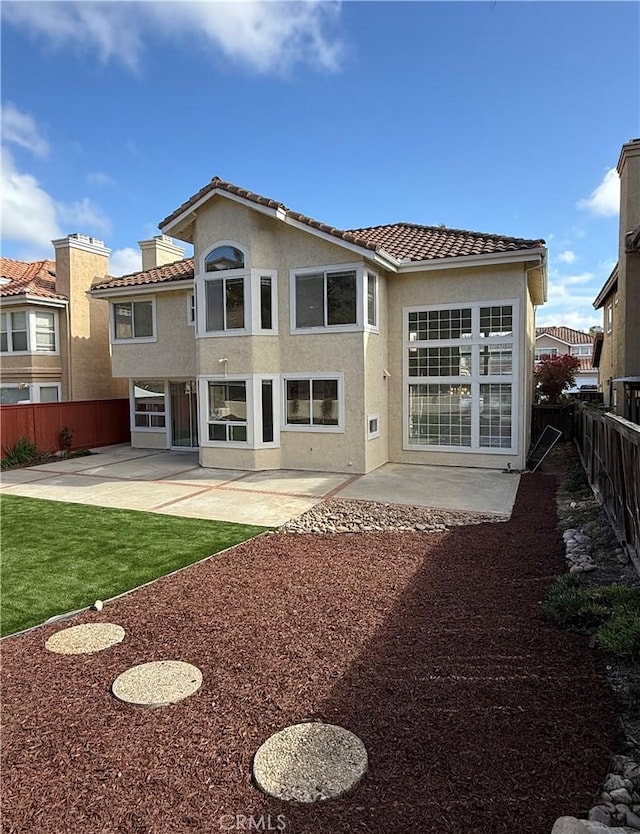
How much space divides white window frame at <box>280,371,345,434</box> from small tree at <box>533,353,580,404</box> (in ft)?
38.5

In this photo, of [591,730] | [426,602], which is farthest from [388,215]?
[591,730]

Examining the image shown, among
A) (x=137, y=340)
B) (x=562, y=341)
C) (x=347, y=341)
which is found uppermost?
(x=562, y=341)

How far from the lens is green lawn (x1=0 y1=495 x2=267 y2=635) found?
6633mm

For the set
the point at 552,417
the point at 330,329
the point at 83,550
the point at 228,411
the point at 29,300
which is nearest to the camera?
the point at 83,550

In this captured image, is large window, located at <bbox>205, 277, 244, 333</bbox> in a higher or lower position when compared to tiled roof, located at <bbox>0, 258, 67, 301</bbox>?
lower

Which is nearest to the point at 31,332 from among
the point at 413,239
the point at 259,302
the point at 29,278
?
the point at 29,278

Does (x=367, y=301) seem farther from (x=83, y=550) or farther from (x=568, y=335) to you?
(x=568, y=335)

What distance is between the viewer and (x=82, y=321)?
79.0 feet

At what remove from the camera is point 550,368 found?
2258 cm

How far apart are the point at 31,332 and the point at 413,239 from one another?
52.6ft

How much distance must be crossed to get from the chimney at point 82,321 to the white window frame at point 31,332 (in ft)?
0.78

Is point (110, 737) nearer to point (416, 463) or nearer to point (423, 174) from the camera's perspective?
point (416, 463)

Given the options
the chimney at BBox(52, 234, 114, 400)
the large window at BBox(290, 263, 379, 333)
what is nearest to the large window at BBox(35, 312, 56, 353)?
the chimney at BBox(52, 234, 114, 400)
